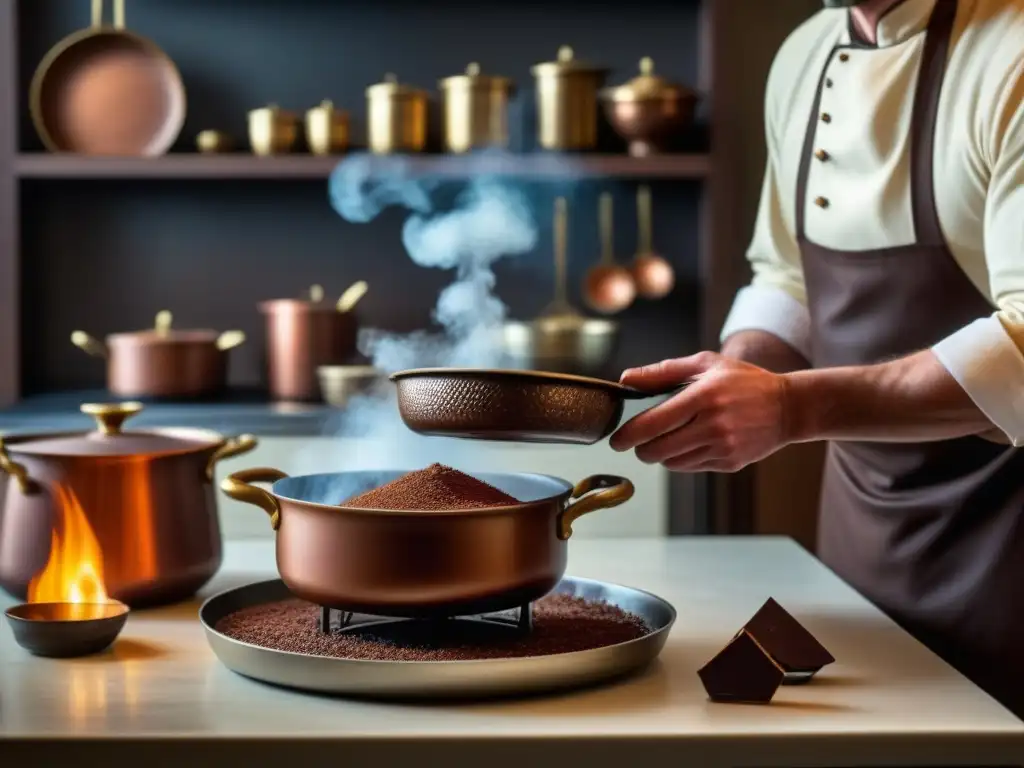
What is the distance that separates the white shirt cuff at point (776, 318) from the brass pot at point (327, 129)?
157 cm

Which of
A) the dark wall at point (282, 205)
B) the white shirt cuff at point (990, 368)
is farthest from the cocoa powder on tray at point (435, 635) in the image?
the dark wall at point (282, 205)

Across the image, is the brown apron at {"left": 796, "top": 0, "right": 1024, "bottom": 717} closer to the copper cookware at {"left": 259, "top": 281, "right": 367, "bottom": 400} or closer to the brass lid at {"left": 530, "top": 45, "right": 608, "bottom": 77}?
the brass lid at {"left": 530, "top": 45, "right": 608, "bottom": 77}

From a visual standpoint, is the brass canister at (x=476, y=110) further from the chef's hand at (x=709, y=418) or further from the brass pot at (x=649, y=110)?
the chef's hand at (x=709, y=418)

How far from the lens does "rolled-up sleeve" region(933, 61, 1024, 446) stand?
1362mm

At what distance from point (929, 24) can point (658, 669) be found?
1.01m

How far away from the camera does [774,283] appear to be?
1996 millimetres

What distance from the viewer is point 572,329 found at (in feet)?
9.99

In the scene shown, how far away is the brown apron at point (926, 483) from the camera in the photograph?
1.57 meters

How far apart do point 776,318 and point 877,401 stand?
1.92 ft

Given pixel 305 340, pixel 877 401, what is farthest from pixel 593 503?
pixel 305 340

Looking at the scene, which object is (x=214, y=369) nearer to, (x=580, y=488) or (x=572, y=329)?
(x=572, y=329)

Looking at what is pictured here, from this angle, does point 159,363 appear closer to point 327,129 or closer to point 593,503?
point 327,129

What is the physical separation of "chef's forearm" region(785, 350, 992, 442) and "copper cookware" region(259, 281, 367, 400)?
75.5 inches

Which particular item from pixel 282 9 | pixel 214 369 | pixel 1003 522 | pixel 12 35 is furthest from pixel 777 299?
pixel 12 35
